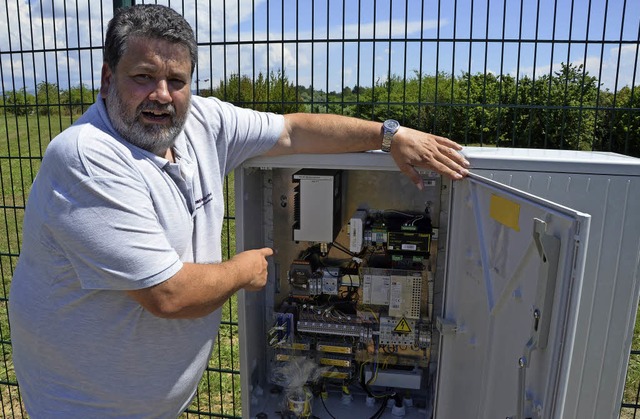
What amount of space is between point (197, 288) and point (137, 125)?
56 cm

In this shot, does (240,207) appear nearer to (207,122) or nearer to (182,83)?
(207,122)

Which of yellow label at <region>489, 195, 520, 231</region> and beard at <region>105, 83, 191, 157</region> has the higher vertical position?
beard at <region>105, 83, 191, 157</region>

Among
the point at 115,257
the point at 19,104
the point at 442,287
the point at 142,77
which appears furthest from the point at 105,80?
the point at 19,104

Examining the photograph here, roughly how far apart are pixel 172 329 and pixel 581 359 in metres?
1.40

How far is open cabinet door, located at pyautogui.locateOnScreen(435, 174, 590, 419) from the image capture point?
1200 mm

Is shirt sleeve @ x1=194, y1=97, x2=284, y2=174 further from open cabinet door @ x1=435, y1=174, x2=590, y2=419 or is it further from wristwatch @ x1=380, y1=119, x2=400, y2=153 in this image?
open cabinet door @ x1=435, y1=174, x2=590, y2=419

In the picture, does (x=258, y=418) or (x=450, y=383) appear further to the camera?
(x=258, y=418)

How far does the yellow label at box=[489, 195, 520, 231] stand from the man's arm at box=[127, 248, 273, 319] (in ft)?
2.70

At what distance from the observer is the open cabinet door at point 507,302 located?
1200 mm

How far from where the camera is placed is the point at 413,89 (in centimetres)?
539

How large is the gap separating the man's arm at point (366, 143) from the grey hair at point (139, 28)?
1.88ft

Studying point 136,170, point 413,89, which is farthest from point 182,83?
point 413,89

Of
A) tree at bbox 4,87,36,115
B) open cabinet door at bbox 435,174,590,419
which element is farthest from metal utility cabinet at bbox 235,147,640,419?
tree at bbox 4,87,36,115

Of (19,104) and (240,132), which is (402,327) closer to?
(240,132)
